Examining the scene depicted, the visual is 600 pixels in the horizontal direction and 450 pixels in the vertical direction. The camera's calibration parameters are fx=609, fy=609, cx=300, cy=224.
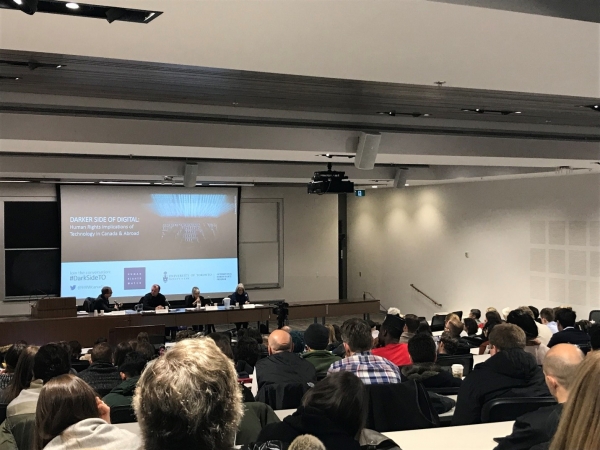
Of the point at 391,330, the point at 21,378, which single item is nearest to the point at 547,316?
the point at 391,330

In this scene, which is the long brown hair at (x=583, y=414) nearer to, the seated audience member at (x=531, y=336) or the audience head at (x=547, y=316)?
the seated audience member at (x=531, y=336)

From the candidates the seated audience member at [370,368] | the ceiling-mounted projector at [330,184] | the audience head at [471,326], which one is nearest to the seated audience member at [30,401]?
the seated audience member at [370,368]

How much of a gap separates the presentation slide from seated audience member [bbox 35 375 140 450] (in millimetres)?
12557

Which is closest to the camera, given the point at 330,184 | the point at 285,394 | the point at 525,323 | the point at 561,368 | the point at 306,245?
the point at 561,368

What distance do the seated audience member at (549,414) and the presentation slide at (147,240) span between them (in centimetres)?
1296

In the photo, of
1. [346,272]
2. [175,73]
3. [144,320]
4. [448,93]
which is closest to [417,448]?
[175,73]

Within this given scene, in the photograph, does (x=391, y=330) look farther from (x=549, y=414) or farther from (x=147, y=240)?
(x=147, y=240)

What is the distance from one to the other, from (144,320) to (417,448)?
9670mm

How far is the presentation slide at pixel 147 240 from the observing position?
1415cm

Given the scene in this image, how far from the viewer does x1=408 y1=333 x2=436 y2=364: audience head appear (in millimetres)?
4625

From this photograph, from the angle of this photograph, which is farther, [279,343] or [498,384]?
[279,343]

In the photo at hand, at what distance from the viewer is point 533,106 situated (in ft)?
25.4

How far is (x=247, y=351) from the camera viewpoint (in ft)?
19.0

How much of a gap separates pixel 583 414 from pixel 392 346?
4.23m
